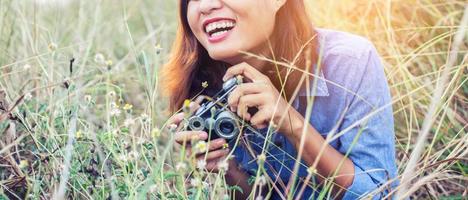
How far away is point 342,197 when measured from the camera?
1814 millimetres

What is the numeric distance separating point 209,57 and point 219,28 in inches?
11.9

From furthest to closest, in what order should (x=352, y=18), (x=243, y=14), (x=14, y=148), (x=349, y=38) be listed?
(x=352, y=18)
(x=14, y=148)
(x=349, y=38)
(x=243, y=14)

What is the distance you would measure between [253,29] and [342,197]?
0.46 meters

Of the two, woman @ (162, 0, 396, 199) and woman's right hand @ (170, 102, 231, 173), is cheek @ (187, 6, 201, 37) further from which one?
woman's right hand @ (170, 102, 231, 173)

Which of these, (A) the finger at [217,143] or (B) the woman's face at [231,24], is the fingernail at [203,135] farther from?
(B) the woman's face at [231,24]

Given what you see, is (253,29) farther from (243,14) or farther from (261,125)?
(261,125)

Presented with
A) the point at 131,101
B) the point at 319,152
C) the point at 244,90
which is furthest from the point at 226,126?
the point at 131,101

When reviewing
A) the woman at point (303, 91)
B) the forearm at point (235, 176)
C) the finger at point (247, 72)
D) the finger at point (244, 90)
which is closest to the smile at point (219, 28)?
the woman at point (303, 91)

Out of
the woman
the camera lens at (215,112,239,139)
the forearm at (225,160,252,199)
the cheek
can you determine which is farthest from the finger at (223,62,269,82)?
the forearm at (225,160,252,199)

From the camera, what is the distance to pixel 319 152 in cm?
166

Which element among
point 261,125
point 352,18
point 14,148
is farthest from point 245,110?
point 352,18

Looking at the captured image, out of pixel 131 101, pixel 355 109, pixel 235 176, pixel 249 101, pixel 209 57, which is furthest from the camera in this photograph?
pixel 131 101

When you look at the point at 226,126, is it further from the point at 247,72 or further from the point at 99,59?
the point at 99,59

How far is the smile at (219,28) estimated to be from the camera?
1772 millimetres
